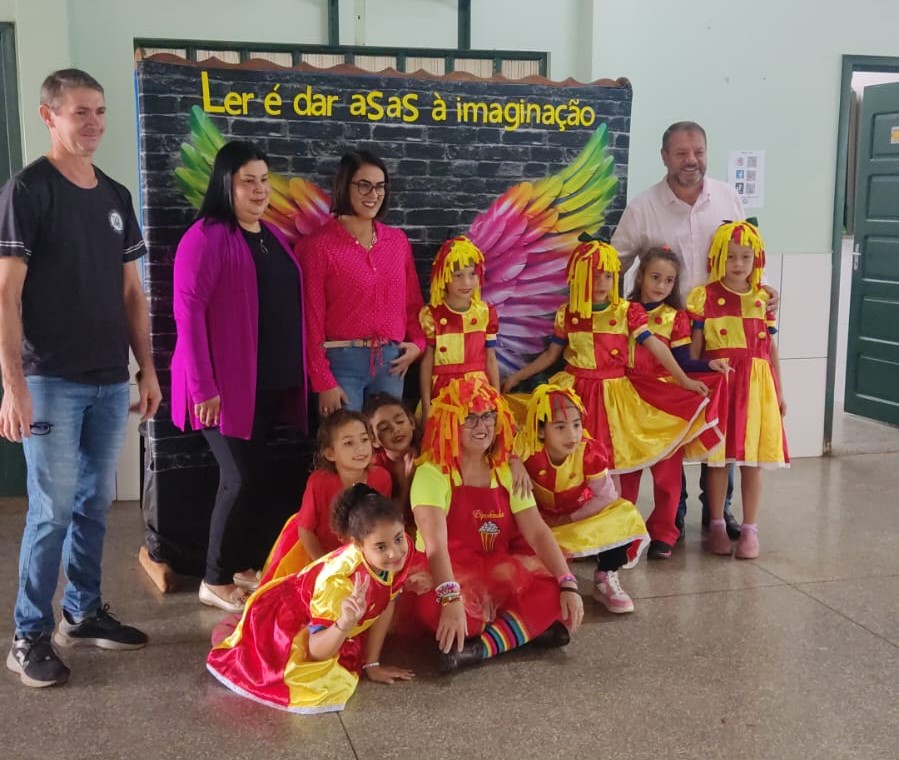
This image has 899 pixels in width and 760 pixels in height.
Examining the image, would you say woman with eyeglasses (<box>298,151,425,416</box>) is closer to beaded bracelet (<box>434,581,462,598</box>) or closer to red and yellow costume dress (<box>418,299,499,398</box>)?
red and yellow costume dress (<box>418,299,499,398</box>)

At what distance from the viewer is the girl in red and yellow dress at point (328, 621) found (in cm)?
262

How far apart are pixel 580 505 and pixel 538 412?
0.35 m

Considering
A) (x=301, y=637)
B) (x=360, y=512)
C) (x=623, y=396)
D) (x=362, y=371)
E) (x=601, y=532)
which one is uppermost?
(x=362, y=371)

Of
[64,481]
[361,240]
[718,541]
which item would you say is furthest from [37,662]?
[718,541]

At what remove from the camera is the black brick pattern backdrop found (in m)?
3.44

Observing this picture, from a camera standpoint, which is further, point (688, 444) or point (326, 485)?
point (688, 444)

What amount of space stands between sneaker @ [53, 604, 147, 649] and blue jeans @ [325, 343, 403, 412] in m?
1.01

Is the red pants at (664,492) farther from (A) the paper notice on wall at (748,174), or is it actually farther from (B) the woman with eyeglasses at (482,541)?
(A) the paper notice on wall at (748,174)

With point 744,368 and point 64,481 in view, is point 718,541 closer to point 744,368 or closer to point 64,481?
point 744,368

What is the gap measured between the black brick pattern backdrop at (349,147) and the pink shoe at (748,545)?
1334 mm

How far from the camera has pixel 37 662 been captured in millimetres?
2795

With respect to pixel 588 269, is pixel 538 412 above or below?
below

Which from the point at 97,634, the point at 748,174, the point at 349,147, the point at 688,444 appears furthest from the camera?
the point at 748,174

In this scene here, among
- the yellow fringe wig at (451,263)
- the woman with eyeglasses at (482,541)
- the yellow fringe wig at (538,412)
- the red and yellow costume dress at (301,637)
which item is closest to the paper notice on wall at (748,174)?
the yellow fringe wig at (451,263)
